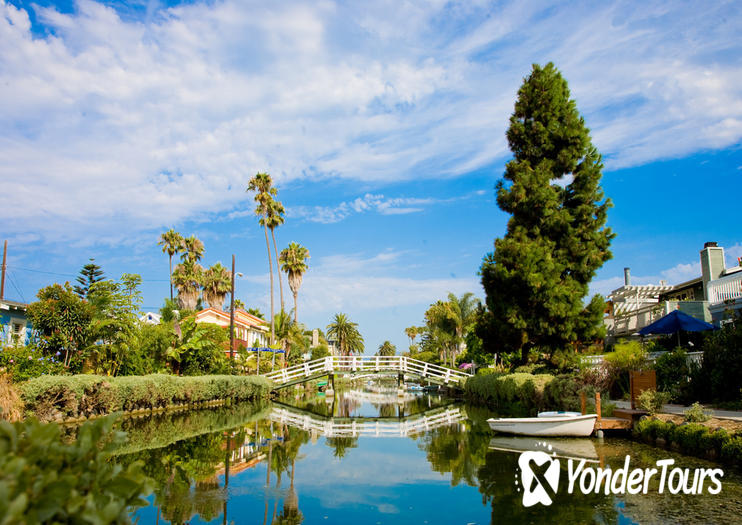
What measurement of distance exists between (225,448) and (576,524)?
33.8ft

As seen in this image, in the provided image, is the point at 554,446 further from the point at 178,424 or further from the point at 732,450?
the point at 178,424

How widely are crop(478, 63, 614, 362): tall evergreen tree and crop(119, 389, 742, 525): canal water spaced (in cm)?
644

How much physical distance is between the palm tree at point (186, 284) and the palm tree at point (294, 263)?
32.1 ft

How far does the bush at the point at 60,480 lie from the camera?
2105 millimetres

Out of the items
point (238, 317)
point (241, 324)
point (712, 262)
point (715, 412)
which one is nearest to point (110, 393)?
point (715, 412)

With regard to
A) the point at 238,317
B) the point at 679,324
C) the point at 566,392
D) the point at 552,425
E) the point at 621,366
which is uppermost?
the point at 238,317

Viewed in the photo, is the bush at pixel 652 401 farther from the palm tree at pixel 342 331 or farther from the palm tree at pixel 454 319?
the palm tree at pixel 342 331

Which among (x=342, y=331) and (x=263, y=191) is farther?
(x=342, y=331)

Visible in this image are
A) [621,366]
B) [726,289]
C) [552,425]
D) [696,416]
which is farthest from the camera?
[726,289]

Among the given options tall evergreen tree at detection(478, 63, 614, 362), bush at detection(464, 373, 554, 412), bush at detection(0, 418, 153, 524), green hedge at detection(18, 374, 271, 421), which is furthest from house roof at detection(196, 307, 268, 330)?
bush at detection(0, 418, 153, 524)

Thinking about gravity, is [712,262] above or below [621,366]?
above

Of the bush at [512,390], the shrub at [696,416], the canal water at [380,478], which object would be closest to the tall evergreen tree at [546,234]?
the bush at [512,390]

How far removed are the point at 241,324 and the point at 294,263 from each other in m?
12.0

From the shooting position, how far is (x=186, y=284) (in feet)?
196
